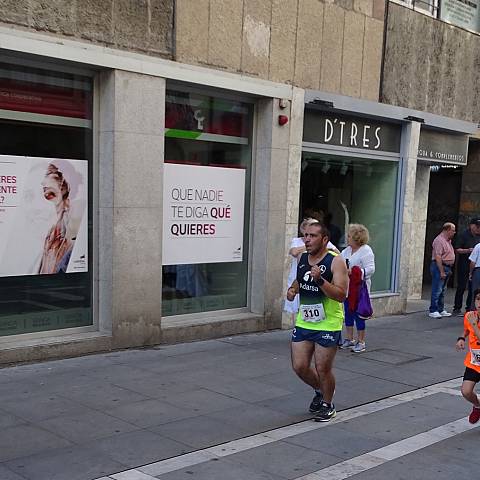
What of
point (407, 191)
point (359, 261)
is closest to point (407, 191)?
point (407, 191)

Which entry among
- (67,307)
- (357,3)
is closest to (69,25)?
(67,307)

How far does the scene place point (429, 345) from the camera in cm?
930

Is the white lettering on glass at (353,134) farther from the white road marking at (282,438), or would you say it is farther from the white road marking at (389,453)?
the white road marking at (389,453)

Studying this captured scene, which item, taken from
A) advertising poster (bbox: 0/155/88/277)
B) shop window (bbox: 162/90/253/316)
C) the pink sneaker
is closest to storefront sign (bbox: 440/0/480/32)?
shop window (bbox: 162/90/253/316)

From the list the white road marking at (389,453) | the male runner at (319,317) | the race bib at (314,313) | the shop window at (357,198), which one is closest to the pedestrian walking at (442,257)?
the shop window at (357,198)

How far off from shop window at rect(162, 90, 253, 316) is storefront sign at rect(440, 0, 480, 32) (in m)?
5.86

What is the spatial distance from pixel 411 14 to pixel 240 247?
18.6 feet

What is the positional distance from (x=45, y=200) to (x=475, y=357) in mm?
4870

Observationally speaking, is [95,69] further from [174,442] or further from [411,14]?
[411,14]

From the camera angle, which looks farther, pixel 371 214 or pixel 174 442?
pixel 371 214

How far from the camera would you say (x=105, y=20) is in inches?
291

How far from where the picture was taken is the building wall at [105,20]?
266 inches

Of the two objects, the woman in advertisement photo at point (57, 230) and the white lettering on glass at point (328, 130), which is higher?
the white lettering on glass at point (328, 130)

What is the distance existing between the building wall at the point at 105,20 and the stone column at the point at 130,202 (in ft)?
1.40
